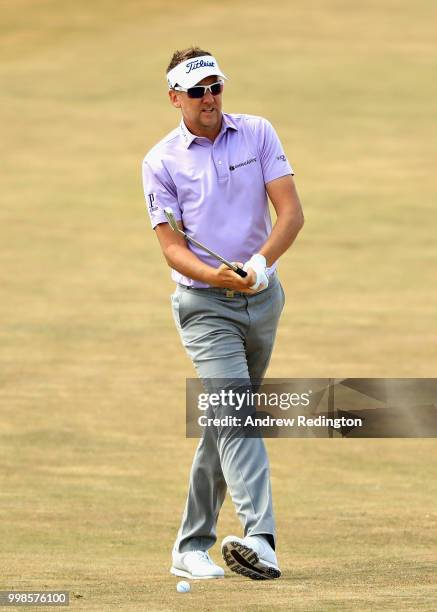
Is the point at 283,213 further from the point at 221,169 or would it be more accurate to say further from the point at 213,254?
the point at 213,254

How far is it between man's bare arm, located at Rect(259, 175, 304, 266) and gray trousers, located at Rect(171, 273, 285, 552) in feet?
0.65

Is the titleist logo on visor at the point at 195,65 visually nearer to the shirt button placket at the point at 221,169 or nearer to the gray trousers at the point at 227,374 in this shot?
the shirt button placket at the point at 221,169

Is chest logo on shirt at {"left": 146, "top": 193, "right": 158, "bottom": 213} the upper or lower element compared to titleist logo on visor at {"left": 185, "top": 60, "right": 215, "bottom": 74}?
lower

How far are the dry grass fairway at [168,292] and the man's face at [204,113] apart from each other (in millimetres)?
1880

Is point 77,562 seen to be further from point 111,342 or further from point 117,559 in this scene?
point 111,342

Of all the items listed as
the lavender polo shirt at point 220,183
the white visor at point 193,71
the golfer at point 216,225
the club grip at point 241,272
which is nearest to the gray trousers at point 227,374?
the golfer at point 216,225

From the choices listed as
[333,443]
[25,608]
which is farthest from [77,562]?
[333,443]

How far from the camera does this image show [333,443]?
12.0 m

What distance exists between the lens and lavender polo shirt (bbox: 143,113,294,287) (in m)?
6.64

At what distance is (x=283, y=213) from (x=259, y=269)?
1.39 ft

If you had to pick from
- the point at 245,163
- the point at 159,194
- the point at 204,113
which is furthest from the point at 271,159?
the point at 159,194

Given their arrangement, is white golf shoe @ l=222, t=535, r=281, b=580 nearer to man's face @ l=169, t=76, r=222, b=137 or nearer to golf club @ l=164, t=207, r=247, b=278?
golf club @ l=164, t=207, r=247, b=278

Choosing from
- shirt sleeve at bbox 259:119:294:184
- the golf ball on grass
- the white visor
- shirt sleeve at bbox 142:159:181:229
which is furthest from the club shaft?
the golf ball on grass

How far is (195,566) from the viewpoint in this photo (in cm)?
668
